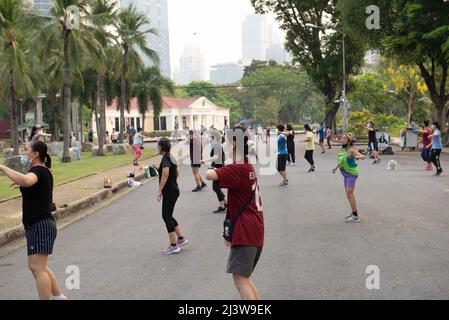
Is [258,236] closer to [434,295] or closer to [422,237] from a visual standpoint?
[434,295]

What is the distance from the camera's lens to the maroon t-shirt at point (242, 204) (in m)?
5.03

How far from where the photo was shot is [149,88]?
201 feet

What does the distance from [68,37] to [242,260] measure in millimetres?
28415

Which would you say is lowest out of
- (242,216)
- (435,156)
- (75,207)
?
(75,207)

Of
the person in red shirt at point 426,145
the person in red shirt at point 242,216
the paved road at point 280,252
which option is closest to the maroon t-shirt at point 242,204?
the person in red shirt at point 242,216

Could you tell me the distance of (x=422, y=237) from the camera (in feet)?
29.4

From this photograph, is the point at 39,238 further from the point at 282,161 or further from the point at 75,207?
the point at 282,161

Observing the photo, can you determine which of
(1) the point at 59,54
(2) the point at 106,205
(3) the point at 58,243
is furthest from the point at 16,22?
(3) the point at 58,243

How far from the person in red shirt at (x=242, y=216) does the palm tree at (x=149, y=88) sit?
Result: 56252 millimetres

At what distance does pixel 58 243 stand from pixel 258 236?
532 cm

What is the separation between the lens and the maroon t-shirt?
503 centimetres

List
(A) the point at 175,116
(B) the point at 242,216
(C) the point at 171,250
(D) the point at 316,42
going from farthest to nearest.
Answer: (A) the point at 175,116
(D) the point at 316,42
(C) the point at 171,250
(B) the point at 242,216

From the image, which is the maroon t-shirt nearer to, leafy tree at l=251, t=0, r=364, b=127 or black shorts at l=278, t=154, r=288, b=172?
black shorts at l=278, t=154, r=288, b=172

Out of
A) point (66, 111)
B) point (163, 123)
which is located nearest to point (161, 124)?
point (163, 123)
